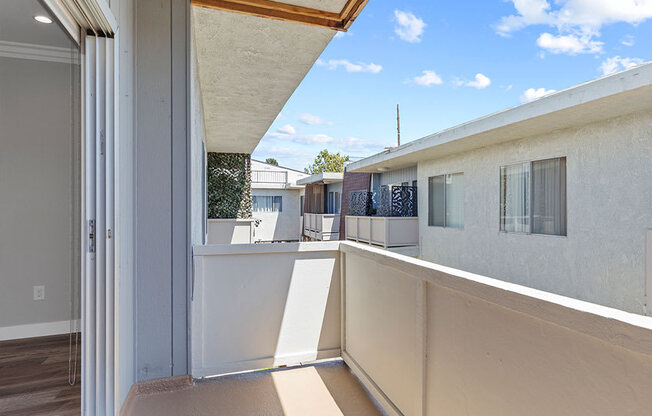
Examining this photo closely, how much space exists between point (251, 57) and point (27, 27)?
1.67 metres

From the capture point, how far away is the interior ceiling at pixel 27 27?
230 cm

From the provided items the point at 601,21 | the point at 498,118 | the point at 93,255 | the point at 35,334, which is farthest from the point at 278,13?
the point at 601,21

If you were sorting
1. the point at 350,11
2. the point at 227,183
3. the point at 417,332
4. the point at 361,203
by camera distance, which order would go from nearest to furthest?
the point at 417,332 → the point at 350,11 → the point at 227,183 → the point at 361,203

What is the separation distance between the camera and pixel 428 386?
1464 millimetres

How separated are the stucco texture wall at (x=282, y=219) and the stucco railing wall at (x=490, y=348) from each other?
49.4 ft

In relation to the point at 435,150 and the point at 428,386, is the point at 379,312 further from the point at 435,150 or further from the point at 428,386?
the point at 435,150

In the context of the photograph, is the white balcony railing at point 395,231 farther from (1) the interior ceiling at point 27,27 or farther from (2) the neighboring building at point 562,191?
(1) the interior ceiling at point 27,27

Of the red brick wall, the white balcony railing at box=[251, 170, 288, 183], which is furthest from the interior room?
the white balcony railing at box=[251, 170, 288, 183]

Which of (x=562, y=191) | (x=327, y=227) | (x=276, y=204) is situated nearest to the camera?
(x=562, y=191)

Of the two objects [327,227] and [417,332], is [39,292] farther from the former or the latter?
[327,227]

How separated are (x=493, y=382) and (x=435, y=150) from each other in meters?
6.40

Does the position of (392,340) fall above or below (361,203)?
below

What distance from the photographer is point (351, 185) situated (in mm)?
13062

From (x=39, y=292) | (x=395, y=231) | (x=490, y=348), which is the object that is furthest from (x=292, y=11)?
(x=395, y=231)
